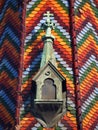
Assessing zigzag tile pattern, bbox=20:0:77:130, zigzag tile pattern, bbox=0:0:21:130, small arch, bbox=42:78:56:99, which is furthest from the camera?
zigzag tile pattern, bbox=0:0:21:130

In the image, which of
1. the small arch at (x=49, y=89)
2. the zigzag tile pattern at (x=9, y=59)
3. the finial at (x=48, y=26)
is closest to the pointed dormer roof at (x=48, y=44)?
the finial at (x=48, y=26)

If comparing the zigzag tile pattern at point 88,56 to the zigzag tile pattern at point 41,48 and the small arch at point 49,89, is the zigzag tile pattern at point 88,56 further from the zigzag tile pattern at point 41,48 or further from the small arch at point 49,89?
the small arch at point 49,89

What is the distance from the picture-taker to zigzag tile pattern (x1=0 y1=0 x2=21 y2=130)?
1484cm

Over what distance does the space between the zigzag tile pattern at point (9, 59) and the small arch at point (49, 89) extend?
81cm

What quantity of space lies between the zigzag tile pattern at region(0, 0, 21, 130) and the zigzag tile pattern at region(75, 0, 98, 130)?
140cm

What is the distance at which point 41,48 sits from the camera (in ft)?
50.3

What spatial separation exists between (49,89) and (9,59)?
179cm

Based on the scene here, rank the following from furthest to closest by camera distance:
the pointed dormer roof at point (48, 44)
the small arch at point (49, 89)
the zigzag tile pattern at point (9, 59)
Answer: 1. the zigzag tile pattern at point (9, 59)
2. the pointed dormer roof at point (48, 44)
3. the small arch at point (49, 89)

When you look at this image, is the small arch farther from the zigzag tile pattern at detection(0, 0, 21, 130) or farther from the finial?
the finial

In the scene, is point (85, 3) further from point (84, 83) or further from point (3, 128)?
point (3, 128)

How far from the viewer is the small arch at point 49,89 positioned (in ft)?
46.9

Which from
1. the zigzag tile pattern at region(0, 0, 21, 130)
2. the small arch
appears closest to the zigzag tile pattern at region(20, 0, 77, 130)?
the zigzag tile pattern at region(0, 0, 21, 130)

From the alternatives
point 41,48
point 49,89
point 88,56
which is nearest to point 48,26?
point 41,48

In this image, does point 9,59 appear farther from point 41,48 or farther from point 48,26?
point 48,26
